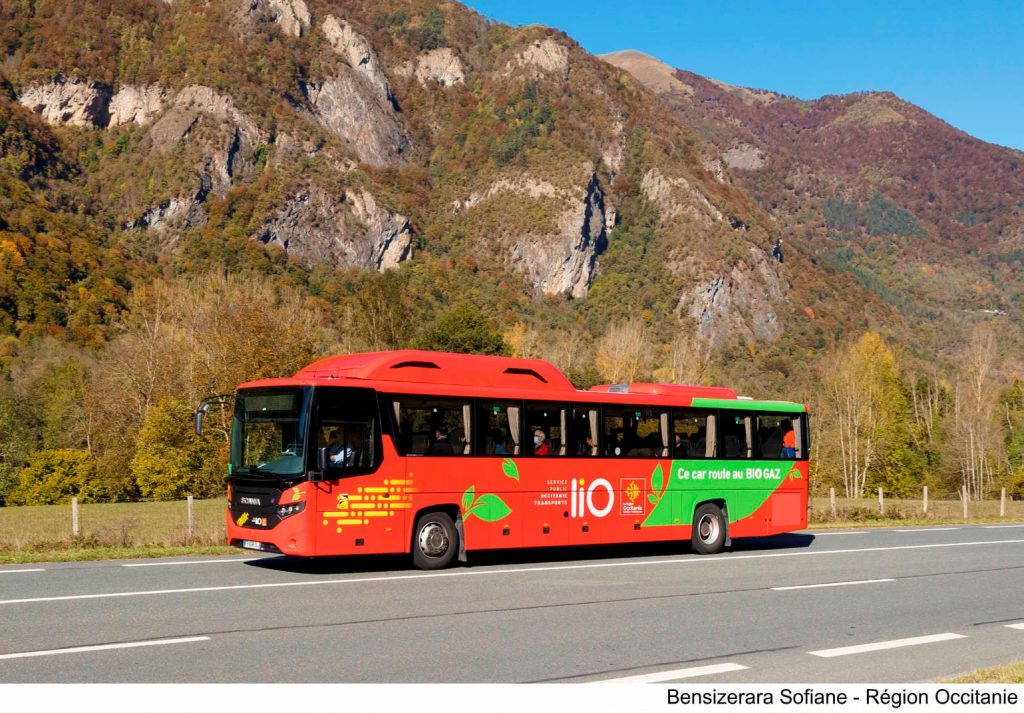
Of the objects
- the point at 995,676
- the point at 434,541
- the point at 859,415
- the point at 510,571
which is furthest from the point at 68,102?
the point at 995,676

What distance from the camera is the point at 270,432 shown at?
1575cm

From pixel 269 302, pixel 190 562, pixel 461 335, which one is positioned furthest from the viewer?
pixel 461 335

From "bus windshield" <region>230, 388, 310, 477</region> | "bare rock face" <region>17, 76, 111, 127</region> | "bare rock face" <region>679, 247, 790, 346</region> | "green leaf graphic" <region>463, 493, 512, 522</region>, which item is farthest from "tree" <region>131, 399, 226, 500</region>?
"bare rock face" <region>17, 76, 111, 127</region>

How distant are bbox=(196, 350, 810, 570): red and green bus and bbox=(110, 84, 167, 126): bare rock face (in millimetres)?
186898

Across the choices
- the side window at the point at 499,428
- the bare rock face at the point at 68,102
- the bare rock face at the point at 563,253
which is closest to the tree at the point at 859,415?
the side window at the point at 499,428

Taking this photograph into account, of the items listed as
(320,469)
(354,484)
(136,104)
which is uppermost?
(136,104)

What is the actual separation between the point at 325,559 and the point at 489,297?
160 metres

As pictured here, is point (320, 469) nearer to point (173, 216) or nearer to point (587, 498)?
point (587, 498)

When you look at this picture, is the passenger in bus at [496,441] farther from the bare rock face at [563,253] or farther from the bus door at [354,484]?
the bare rock face at [563,253]

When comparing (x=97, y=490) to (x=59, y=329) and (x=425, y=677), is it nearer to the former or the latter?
(x=59, y=329)

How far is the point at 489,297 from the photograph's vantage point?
584ft

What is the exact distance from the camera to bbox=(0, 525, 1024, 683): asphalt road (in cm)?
865

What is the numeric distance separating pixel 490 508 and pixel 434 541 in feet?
3.62

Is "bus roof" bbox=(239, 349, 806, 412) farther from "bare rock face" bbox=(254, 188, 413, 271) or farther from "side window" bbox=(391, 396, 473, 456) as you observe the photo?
"bare rock face" bbox=(254, 188, 413, 271)
